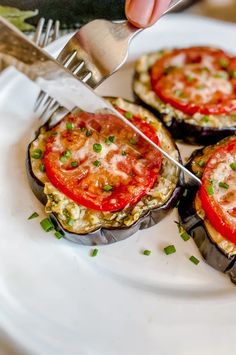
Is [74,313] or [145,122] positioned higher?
[145,122]

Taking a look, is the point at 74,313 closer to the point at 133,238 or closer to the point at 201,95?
the point at 133,238

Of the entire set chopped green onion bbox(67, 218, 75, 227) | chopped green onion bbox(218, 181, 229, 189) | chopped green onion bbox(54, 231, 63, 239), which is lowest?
chopped green onion bbox(54, 231, 63, 239)

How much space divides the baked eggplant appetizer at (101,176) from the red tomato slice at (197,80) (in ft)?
1.05

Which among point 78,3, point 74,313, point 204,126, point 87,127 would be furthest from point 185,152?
point 78,3

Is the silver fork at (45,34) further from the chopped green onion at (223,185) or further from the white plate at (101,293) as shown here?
the chopped green onion at (223,185)

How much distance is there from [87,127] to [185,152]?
71 centimetres

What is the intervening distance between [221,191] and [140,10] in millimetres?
1051

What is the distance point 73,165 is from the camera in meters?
3.05

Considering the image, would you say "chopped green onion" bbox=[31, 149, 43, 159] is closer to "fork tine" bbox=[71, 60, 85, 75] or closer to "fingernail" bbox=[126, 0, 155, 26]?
"fork tine" bbox=[71, 60, 85, 75]

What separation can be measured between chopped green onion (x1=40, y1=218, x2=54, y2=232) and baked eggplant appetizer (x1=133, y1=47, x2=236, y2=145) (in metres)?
0.97

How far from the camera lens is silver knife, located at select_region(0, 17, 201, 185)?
2.41 meters

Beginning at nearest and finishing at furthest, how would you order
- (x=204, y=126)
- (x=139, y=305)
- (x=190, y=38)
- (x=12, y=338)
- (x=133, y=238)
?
1. (x=12, y=338)
2. (x=139, y=305)
3. (x=133, y=238)
4. (x=204, y=126)
5. (x=190, y=38)

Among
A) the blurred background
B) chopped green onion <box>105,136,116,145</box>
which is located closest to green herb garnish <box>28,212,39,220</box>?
chopped green onion <box>105,136,116,145</box>

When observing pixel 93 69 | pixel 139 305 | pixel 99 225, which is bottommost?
pixel 139 305
